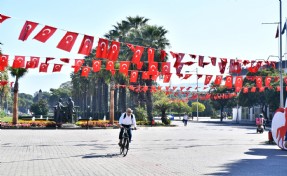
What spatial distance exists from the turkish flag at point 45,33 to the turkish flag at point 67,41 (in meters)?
0.73

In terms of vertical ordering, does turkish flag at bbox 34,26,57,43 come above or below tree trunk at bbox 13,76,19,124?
above

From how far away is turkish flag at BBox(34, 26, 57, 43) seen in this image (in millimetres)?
15742

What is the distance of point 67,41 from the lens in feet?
54.2

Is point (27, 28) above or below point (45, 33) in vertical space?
above

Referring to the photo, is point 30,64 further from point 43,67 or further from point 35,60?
point 43,67

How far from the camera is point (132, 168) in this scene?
11781 mm

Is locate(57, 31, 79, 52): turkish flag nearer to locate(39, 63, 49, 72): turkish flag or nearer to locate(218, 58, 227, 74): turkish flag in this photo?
locate(39, 63, 49, 72): turkish flag

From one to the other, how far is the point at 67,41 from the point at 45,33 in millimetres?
1024

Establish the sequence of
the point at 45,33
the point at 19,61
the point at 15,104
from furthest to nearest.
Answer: the point at 15,104 < the point at 19,61 < the point at 45,33

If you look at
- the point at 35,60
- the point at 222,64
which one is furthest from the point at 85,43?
the point at 222,64

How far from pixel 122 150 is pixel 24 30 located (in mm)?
5593

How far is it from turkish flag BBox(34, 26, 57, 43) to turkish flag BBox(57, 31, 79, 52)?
729mm

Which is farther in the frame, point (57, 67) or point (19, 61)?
point (57, 67)

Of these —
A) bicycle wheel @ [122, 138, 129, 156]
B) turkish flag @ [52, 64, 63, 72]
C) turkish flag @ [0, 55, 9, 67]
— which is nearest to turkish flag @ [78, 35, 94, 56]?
bicycle wheel @ [122, 138, 129, 156]
